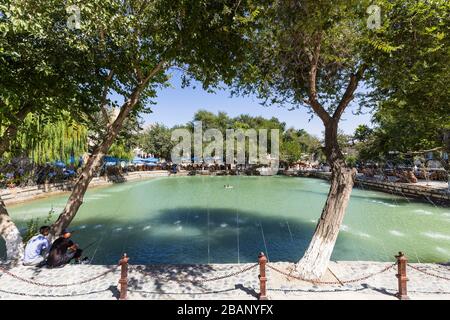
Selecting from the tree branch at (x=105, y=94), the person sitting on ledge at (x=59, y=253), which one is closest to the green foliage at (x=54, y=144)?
the tree branch at (x=105, y=94)

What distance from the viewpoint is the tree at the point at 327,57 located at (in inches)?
292

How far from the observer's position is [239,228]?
16.1 m

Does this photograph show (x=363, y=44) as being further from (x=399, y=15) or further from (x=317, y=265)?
(x=317, y=265)

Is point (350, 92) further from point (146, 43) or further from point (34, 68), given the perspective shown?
point (34, 68)

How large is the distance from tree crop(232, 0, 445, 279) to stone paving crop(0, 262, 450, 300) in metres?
0.96

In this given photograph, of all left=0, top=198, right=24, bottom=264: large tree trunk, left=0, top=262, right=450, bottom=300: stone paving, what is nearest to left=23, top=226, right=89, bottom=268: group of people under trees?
left=0, top=262, right=450, bottom=300: stone paving

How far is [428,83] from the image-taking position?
9.39 m

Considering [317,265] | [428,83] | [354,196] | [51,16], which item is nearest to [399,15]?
[428,83]

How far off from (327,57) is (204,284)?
731 centimetres

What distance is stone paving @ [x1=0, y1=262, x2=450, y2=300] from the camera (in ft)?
21.9

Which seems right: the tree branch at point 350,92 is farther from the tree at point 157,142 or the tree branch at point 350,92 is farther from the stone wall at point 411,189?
the tree at point 157,142

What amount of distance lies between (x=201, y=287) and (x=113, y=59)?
8032mm

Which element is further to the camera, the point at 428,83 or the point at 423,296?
the point at 428,83

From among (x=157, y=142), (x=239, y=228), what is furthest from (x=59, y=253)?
(x=157, y=142)
